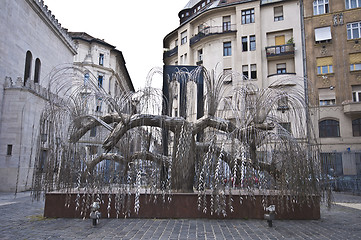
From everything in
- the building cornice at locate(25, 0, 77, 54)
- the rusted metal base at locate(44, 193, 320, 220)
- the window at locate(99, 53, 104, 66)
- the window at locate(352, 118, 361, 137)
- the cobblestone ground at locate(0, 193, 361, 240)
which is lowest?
the cobblestone ground at locate(0, 193, 361, 240)

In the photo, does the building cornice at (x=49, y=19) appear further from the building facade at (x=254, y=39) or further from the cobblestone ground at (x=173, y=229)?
the cobblestone ground at (x=173, y=229)

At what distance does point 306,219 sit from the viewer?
8773mm

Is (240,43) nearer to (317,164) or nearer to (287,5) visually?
(287,5)

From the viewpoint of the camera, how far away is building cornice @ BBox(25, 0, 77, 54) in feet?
76.3

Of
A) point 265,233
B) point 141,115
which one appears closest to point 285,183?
point 265,233

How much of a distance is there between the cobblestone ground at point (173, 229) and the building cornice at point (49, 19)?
20.1 m

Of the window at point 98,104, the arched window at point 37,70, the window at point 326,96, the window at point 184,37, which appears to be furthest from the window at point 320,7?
the window at point 98,104

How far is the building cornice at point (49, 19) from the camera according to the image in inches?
916

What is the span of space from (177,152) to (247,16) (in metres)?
27.6

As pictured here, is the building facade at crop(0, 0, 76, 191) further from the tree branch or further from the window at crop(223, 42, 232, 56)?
the window at crop(223, 42, 232, 56)

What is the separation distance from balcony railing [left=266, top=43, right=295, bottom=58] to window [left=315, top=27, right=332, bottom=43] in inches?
98.5

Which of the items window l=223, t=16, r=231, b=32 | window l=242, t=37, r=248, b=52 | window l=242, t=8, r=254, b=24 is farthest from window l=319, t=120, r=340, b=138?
window l=223, t=16, r=231, b=32

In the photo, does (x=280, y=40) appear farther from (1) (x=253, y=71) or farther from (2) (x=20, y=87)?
(2) (x=20, y=87)

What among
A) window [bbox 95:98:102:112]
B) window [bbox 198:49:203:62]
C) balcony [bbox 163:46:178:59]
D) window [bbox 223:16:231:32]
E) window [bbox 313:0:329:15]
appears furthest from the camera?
balcony [bbox 163:46:178:59]
